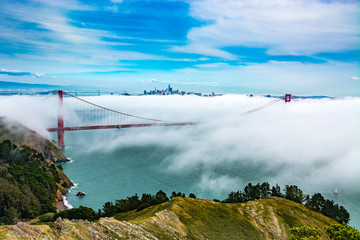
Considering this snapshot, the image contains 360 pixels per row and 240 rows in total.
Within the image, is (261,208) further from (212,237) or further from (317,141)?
(317,141)

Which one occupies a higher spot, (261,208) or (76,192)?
(261,208)

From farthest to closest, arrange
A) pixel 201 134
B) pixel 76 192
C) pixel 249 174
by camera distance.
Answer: pixel 201 134, pixel 249 174, pixel 76 192

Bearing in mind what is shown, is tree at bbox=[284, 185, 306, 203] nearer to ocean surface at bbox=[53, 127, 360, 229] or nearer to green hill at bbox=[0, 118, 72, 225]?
ocean surface at bbox=[53, 127, 360, 229]

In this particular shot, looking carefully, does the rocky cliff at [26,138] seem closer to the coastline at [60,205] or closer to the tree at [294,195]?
the coastline at [60,205]

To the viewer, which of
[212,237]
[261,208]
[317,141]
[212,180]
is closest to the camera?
[212,237]

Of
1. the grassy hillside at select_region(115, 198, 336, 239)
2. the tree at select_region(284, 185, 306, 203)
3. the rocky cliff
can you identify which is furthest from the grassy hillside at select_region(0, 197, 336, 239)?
the rocky cliff

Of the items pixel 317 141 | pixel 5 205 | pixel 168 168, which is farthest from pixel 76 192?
pixel 317 141

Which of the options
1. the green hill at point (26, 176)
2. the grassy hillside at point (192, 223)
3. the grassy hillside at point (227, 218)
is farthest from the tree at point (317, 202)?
the green hill at point (26, 176)

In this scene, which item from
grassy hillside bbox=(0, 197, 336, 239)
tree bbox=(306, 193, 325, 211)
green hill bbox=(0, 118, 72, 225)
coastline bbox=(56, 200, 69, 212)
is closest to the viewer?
grassy hillside bbox=(0, 197, 336, 239)
